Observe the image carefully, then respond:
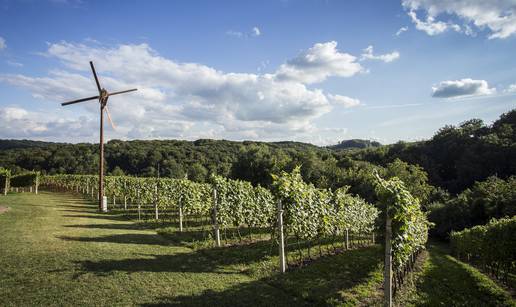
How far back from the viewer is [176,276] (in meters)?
8.70

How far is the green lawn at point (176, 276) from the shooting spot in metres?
7.17

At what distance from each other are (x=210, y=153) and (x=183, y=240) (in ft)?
263

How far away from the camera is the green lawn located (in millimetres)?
7172

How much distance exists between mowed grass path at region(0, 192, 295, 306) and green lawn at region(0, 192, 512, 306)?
0.02 meters

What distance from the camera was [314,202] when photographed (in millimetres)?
12547

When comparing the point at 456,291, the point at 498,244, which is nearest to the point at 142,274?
the point at 456,291

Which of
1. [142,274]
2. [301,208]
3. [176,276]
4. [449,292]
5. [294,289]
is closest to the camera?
[294,289]

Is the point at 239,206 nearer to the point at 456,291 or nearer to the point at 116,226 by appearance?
the point at 116,226

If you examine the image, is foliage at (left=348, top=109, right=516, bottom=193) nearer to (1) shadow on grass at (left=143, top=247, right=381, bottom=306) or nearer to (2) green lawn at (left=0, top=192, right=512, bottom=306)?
(2) green lawn at (left=0, top=192, right=512, bottom=306)

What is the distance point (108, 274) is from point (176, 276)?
1.84 meters

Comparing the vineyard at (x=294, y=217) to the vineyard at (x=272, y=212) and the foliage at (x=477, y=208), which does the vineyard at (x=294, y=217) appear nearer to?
the vineyard at (x=272, y=212)

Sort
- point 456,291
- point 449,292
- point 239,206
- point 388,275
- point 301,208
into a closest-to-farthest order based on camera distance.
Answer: point 388,275
point 449,292
point 456,291
point 301,208
point 239,206

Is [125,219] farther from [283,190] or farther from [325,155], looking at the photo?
[325,155]

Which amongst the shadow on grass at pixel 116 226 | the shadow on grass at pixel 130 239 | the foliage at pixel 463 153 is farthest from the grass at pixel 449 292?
the foliage at pixel 463 153
